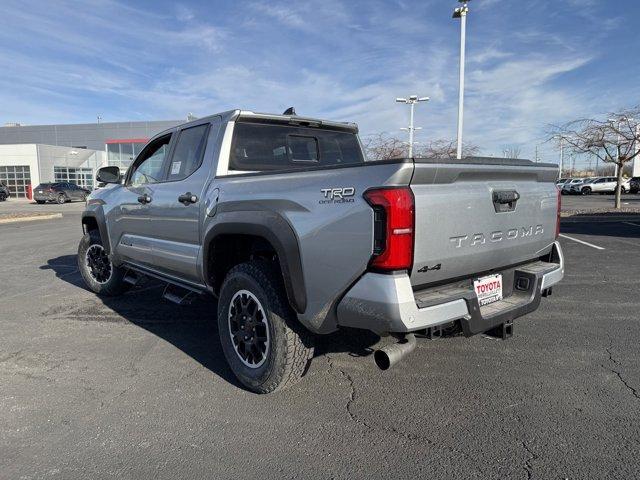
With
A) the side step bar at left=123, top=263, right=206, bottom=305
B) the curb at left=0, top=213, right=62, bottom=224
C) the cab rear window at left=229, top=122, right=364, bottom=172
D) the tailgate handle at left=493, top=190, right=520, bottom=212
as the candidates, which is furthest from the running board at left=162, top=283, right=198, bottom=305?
the curb at left=0, top=213, right=62, bottom=224

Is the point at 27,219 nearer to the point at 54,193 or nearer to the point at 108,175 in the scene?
the point at 54,193

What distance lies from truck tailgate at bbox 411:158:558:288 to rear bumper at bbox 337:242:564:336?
102 millimetres

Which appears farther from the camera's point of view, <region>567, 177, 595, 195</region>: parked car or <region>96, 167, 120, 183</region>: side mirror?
<region>567, 177, 595, 195</region>: parked car

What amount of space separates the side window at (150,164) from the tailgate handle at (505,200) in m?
3.14

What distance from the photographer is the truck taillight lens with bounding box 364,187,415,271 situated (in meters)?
2.33

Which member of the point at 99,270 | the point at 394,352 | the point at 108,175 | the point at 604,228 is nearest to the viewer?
the point at 394,352

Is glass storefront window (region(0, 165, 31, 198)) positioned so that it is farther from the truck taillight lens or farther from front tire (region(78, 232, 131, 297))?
the truck taillight lens

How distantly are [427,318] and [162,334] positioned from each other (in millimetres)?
2981

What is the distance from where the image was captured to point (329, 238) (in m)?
2.56

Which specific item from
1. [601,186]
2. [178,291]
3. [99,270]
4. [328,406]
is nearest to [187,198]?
[178,291]

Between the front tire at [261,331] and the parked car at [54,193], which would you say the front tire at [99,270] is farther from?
the parked car at [54,193]

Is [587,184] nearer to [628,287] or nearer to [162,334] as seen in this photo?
[628,287]

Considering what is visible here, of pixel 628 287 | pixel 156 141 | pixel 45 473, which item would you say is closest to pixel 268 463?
pixel 45 473

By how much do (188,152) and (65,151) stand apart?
47155mm
